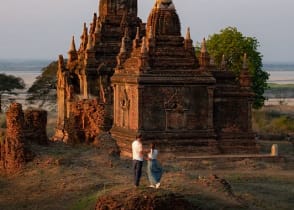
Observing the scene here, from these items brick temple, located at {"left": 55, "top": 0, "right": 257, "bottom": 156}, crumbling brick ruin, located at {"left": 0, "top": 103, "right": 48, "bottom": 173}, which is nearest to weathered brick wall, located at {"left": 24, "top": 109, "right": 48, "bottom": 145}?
crumbling brick ruin, located at {"left": 0, "top": 103, "right": 48, "bottom": 173}

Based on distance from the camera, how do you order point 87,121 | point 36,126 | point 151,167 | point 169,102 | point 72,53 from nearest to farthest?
point 151,167 → point 36,126 → point 169,102 → point 87,121 → point 72,53

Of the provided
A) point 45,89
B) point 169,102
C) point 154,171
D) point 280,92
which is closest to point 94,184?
point 154,171

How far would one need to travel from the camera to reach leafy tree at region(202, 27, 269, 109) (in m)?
45.6

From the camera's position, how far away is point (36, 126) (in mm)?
24500

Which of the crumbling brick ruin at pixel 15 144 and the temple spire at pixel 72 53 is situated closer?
the crumbling brick ruin at pixel 15 144

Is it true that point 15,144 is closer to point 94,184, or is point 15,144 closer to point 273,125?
point 94,184

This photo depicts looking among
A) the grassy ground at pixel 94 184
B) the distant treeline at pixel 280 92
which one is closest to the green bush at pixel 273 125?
the grassy ground at pixel 94 184

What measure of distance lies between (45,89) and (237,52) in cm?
2214

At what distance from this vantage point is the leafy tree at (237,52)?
45.6 metres

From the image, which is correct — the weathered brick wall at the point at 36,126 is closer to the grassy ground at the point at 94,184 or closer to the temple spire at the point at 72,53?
the grassy ground at the point at 94,184

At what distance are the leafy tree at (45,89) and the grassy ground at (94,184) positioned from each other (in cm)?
3737

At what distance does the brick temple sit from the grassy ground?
2.81 m

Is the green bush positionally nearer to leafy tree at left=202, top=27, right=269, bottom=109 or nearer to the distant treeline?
leafy tree at left=202, top=27, right=269, bottom=109

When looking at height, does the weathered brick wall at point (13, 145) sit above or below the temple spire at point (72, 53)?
below
